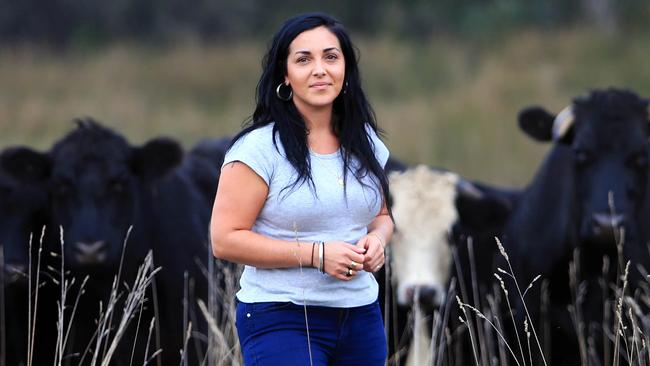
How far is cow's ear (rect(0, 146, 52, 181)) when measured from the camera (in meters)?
8.24

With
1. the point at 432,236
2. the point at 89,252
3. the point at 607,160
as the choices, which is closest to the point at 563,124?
the point at 607,160

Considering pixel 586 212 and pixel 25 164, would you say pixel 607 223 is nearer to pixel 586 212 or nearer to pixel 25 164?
pixel 586 212

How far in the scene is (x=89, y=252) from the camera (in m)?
7.70

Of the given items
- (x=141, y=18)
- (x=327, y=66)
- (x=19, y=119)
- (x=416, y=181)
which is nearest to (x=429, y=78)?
(x=19, y=119)

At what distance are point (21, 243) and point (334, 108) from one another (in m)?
4.14

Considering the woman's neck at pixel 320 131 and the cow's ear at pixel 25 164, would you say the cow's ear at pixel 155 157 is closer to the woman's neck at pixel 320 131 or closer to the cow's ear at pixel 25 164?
the cow's ear at pixel 25 164

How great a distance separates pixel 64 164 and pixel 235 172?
3.96 metres

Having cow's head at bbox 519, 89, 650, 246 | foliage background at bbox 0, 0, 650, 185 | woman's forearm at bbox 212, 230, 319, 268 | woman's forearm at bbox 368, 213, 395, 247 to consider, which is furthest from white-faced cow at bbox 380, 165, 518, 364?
foliage background at bbox 0, 0, 650, 185

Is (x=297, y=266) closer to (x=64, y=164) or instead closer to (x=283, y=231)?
(x=283, y=231)

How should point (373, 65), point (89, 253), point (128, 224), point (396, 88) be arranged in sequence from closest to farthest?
point (89, 253)
point (128, 224)
point (396, 88)
point (373, 65)

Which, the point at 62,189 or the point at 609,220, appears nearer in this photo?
the point at 609,220

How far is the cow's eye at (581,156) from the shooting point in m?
8.17

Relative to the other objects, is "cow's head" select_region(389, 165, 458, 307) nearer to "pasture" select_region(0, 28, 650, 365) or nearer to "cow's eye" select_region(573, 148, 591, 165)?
"cow's eye" select_region(573, 148, 591, 165)

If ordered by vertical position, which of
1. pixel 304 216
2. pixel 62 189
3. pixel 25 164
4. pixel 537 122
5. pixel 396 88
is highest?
A: pixel 304 216
